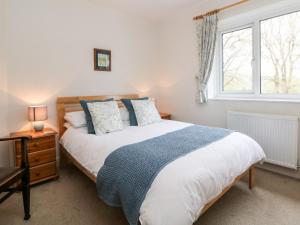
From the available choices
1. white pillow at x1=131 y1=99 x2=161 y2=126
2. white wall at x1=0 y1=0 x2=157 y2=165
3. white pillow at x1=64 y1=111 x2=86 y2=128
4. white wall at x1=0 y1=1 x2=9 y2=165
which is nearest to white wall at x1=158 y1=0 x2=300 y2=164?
white wall at x1=0 y1=0 x2=157 y2=165

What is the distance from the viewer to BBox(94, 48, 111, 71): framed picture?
123 inches

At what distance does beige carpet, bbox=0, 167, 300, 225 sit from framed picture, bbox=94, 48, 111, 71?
1807mm

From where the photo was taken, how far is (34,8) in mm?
2551

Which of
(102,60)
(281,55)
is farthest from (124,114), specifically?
(281,55)

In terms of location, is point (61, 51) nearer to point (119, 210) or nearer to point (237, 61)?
point (119, 210)

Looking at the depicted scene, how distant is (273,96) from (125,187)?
93.2 inches

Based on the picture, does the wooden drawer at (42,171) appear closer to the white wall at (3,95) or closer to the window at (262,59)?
the white wall at (3,95)

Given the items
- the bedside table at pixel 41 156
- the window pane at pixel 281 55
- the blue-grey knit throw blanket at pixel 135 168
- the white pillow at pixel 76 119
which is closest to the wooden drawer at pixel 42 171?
Answer: the bedside table at pixel 41 156

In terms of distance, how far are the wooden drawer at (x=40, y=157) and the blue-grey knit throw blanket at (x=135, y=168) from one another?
3.49ft

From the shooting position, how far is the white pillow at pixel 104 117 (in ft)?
7.93

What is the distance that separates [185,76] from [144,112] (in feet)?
3.87

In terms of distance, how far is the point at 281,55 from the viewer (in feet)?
8.48

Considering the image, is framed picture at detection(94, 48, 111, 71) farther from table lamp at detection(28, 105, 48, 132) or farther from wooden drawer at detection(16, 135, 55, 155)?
wooden drawer at detection(16, 135, 55, 155)

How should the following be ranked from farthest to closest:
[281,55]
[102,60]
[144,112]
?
1. [102,60]
2. [144,112]
3. [281,55]
